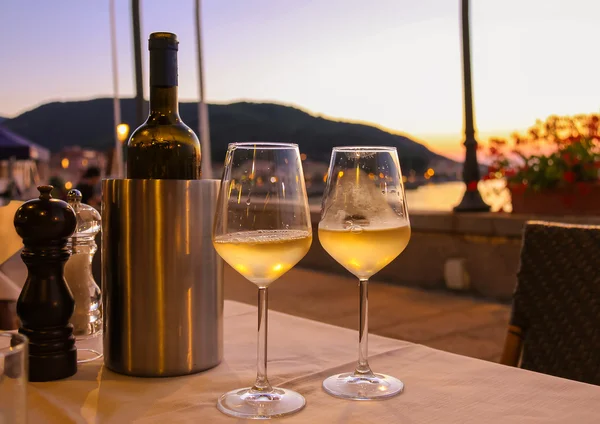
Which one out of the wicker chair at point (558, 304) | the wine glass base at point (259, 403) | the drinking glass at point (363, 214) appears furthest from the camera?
the wicker chair at point (558, 304)

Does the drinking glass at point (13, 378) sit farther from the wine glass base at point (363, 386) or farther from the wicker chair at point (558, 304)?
the wicker chair at point (558, 304)

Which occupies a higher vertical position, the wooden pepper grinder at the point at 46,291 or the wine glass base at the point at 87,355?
the wooden pepper grinder at the point at 46,291

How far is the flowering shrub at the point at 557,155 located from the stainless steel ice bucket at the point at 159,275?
11.2 ft

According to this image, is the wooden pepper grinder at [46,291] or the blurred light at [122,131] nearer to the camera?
the wooden pepper grinder at [46,291]

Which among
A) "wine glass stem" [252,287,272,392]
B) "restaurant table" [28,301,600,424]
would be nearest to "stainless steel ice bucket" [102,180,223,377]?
"restaurant table" [28,301,600,424]

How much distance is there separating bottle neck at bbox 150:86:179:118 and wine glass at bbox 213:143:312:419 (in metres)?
0.17

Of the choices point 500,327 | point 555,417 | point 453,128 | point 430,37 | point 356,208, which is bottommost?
point 500,327

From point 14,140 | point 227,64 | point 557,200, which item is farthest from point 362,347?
point 14,140

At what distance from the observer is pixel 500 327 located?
350cm

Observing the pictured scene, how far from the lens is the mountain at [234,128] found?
3094 millimetres

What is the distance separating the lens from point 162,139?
824mm

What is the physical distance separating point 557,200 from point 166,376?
3.52 m

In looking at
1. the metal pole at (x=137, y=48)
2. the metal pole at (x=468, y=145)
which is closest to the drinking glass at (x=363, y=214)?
the metal pole at (x=468, y=145)

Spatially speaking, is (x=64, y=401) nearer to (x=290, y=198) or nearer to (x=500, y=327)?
(x=290, y=198)
